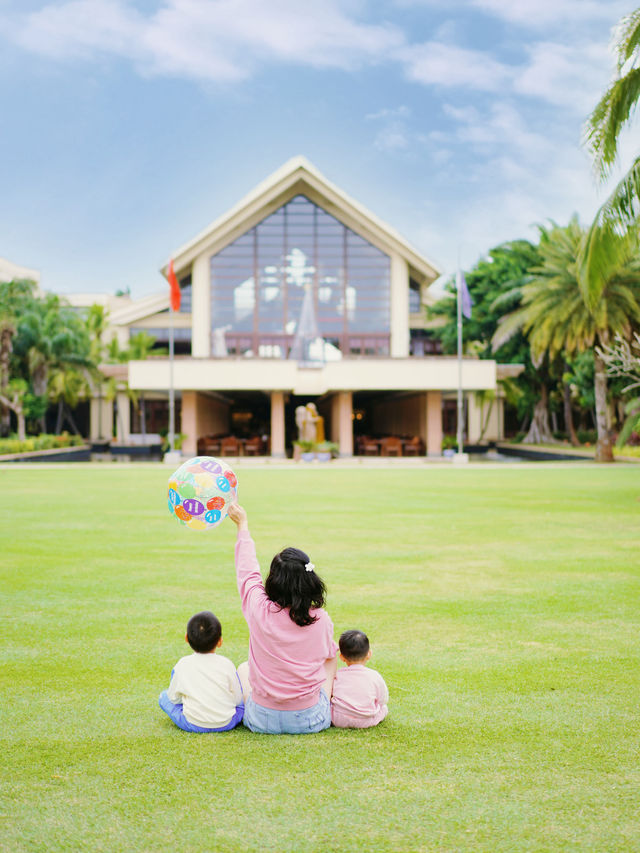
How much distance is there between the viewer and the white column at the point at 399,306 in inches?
1654

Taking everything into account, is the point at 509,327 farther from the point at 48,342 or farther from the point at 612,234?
the point at 612,234

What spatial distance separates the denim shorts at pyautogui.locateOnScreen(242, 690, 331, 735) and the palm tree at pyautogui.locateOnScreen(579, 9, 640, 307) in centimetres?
1309

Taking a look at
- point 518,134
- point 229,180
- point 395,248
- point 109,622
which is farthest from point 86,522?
point 229,180

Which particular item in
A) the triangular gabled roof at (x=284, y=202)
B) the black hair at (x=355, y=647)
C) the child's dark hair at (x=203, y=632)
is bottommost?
the black hair at (x=355, y=647)

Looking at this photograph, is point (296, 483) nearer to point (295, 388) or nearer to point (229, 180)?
point (295, 388)

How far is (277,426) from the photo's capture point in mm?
39625

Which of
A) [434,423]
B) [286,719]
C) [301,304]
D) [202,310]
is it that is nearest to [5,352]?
[202,310]

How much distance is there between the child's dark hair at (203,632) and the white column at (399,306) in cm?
3815

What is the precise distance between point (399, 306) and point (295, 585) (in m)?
38.8

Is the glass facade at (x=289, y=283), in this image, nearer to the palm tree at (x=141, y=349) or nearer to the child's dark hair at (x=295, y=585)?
the palm tree at (x=141, y=349)

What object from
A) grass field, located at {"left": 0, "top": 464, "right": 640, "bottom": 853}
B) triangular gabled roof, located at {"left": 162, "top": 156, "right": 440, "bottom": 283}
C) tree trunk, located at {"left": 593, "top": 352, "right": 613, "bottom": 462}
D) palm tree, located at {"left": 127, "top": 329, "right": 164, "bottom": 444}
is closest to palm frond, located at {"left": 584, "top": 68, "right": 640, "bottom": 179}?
grass field, located at {"left": 0, "top": 464, "right": 640, "bottom": 853}

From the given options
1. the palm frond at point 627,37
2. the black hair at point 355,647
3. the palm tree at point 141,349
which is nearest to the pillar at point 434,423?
the palm tree at point 141,349

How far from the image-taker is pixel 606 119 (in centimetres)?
1474

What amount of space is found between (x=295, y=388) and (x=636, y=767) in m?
35.2
